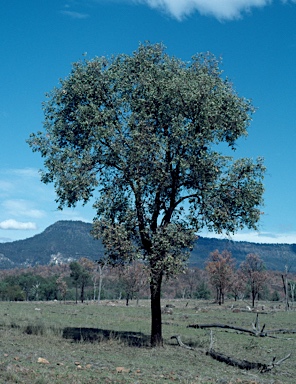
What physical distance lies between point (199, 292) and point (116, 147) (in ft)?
444

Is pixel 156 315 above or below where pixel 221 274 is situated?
below

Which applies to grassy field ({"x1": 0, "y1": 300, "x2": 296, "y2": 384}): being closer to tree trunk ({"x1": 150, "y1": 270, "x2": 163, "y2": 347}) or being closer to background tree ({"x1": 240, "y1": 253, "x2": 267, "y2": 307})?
tree trunk ({"x1": 150, "y1": 270, "x2": 163, "y2": 347})

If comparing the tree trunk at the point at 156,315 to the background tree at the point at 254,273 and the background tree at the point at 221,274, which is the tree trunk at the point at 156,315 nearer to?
the background tree at the point at 254,273

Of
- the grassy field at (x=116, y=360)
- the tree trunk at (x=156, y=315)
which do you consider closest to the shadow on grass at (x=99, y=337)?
the grassy field at (x=116, y=360)

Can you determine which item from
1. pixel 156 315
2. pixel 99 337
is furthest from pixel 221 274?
pixel 156 315

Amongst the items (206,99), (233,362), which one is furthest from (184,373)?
(206,99)

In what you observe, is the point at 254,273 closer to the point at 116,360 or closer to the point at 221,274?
the point at 221,274

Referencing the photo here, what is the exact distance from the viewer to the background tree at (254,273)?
347 feet

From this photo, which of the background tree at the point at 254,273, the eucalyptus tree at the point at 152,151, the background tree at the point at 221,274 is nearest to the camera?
the eucalyptus tree at the point at 152,151

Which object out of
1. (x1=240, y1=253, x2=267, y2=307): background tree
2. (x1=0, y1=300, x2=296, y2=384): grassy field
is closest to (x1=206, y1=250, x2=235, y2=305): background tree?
(x1=240, y1=253, x2=267, y2=307): background tree

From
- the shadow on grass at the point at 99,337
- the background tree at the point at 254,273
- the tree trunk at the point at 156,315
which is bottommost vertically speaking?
the shadow on grass at the point at 99,337

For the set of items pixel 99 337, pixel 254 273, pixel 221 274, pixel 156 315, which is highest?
pixel 254 273

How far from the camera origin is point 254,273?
106 meters

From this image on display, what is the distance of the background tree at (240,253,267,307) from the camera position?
105688 mm
